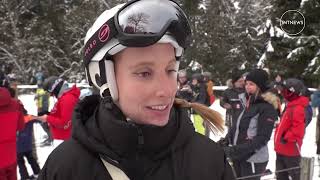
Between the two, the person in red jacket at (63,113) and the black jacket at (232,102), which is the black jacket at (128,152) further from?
the person in red jacket at (63,113)

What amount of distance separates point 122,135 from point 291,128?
4.15m

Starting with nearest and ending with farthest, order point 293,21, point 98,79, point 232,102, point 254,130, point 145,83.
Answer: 1. point 145,83
2. point 98,79
3. point 254,130
4. point 232,102
5. point 293,21

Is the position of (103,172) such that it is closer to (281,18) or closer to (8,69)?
Answer: (281,18)

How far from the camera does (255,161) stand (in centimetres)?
475

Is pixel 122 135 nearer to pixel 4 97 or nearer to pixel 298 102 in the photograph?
pixel 4 97

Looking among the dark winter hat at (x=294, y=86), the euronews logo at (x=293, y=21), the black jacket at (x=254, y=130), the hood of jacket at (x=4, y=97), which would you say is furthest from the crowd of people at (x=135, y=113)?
the euronews logo at (x=293, y=21)

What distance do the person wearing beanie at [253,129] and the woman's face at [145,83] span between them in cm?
329

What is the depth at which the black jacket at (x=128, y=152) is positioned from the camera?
1434 mm

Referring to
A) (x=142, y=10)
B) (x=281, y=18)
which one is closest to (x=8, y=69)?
(x=281, y=18)

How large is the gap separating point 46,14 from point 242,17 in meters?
12.0

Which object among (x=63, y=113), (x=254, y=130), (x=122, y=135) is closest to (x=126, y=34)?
(x=122, y=135)

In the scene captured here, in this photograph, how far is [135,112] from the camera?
4.75ft

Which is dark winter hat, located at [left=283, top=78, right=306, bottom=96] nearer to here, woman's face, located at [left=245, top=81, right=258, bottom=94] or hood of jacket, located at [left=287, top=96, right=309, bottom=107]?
hood of jacket, located at [left=287, top=96, right=309, bottom=107]

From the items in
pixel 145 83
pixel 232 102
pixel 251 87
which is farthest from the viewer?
pixel 232 102
